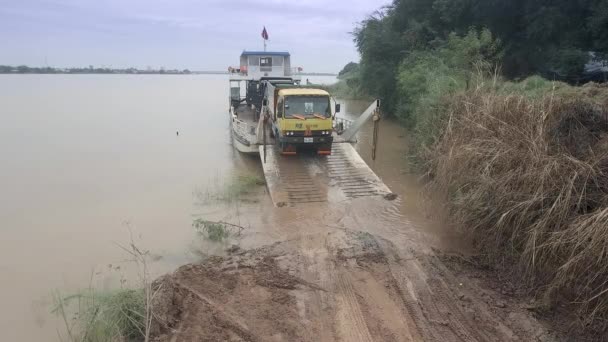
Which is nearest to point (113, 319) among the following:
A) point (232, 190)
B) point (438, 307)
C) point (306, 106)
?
point (438, 307)

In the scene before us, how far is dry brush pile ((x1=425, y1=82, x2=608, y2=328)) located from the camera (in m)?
4.54

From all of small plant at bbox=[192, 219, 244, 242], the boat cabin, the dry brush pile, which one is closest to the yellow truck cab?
small plant at bbox=[192, 219, 244, 242]

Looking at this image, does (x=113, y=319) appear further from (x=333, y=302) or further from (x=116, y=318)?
(x=333, y=302)

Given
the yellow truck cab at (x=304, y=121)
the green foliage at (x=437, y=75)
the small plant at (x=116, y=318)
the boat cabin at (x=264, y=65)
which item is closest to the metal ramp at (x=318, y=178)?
the yellow truck cab at (x=304, y=121)

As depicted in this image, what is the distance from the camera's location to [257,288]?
6227mm

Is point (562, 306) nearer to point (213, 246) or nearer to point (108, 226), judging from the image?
point (213, 246)

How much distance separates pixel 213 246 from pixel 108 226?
333cm

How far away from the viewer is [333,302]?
579 cm

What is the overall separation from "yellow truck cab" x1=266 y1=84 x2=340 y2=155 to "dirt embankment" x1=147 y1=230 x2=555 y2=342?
601cm

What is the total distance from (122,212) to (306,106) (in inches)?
246

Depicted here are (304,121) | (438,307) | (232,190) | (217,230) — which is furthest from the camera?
(304,121)

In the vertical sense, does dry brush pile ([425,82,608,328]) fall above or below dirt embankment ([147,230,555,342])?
above

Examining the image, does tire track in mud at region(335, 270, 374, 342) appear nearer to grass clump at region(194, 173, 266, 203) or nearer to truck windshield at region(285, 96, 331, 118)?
grass clump at region(194, 173, 266, 203)

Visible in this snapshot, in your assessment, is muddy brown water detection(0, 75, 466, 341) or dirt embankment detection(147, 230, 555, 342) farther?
muddy brown water detection(0, 75, 466, 341)
